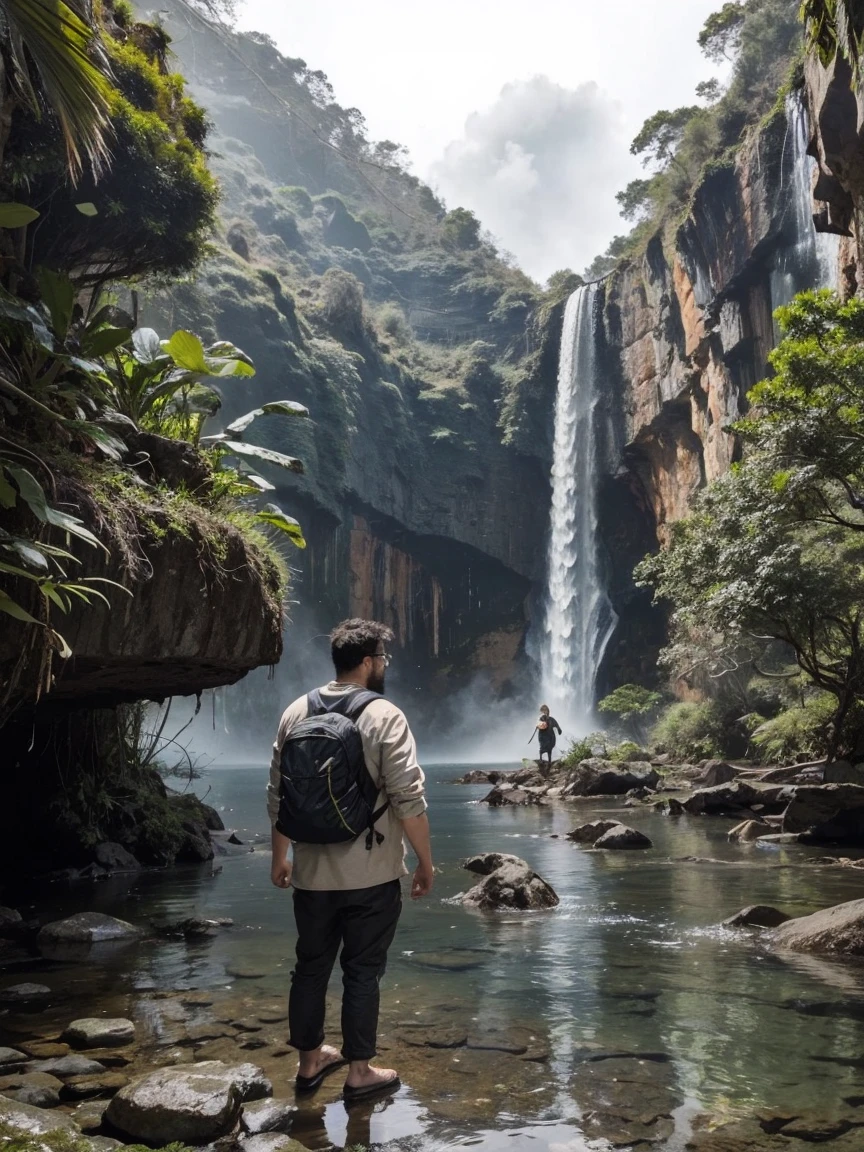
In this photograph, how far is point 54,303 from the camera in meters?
5.34

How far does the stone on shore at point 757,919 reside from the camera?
5.74 metres

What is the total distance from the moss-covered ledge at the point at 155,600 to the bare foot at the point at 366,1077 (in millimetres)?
2401

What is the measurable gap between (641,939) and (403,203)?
72.4 m

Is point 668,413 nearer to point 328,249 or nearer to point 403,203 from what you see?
point 328,249

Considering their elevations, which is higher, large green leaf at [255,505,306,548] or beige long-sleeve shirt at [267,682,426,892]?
large green leaf at [255,505,306,548]

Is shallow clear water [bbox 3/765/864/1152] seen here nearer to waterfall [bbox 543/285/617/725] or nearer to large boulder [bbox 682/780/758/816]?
large boulder [bbox 682/780/758/816]

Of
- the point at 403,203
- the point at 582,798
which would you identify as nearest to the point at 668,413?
the point at 582,798

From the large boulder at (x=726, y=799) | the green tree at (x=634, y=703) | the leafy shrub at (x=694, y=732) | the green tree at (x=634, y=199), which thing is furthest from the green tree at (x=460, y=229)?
Result: the large boulder at (x=726, y=799)

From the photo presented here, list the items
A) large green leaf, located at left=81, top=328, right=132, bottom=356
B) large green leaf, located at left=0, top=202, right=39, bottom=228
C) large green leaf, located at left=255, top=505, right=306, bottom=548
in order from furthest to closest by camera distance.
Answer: large green leaf, located at left=255, top=505, right=306, bottom=548 < large green leaf, located at left=81, top=328, right=132, bottom=356 < large green leaf, located at left=0, top=202, right=39, bottom=228

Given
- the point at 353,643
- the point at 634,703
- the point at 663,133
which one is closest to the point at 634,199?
the point at 663,133

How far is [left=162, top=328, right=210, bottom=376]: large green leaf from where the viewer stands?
630 centimetres

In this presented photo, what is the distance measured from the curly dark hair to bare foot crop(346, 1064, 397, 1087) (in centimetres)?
134

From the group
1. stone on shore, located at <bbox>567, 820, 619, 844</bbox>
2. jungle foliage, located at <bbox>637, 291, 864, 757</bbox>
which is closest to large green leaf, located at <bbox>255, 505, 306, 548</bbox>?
stone on shore, located at <bbox>567, 820, 619, 844</bbox>

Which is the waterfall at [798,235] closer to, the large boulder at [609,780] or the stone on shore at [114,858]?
the large boulder at [609,780]
